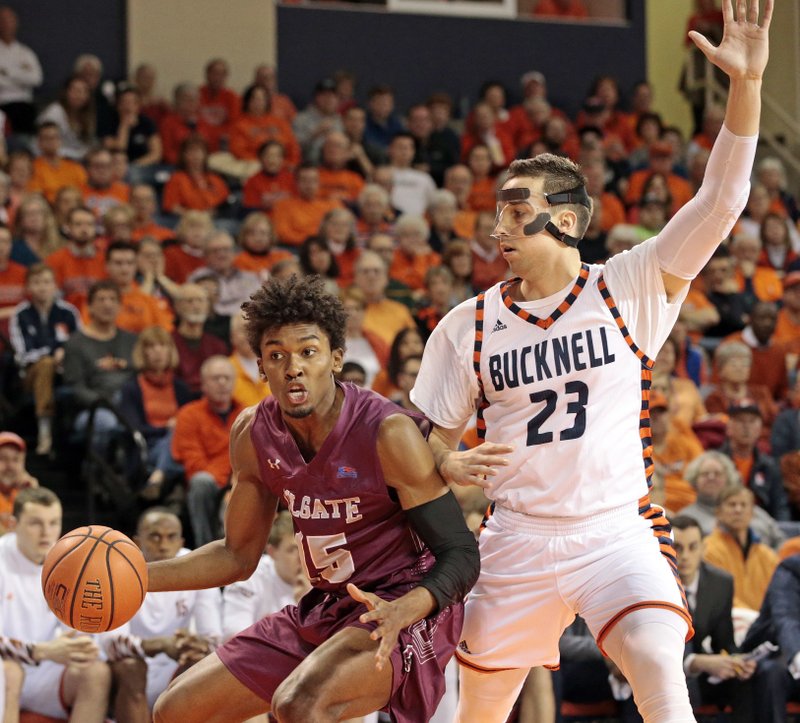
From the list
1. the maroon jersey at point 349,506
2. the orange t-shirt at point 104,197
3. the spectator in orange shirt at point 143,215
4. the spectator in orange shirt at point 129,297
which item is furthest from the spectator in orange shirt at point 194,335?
the maroon jersey at point 349,506

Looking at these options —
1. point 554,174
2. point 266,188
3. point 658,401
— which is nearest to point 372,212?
point 266,188

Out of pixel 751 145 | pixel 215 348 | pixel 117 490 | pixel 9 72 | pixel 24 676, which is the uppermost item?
pixel 9 72

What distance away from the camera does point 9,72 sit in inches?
507

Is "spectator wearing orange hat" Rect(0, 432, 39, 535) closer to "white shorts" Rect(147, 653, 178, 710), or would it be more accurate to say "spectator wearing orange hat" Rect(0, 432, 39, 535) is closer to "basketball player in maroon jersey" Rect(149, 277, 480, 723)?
"white shorts" Rect(147, 653, 178, 710)

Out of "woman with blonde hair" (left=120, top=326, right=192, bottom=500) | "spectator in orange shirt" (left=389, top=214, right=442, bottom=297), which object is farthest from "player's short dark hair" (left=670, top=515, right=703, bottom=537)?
"spectator in orange shirt" (left=389, top=214, right=442, bottom=297)

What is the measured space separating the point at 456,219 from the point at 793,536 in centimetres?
513

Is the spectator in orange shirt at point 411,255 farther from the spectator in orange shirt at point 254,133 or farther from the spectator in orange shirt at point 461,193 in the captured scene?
the spectator in orange shirt at point 254,133

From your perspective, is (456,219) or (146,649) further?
(456,219)

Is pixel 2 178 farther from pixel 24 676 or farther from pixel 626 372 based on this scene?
pixel 626 372

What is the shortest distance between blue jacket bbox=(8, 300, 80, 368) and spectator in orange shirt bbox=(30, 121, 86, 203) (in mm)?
2551

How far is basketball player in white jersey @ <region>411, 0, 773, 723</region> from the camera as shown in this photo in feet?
14.3

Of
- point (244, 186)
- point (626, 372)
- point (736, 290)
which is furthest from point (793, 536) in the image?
point (244, 186)

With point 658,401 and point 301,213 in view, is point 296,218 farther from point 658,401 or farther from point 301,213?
point 658,401

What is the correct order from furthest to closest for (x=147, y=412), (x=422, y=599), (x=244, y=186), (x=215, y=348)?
(x=244, y=186)
(x=215, y=348)
(x=147, y=412)
(x=422, y=599)
